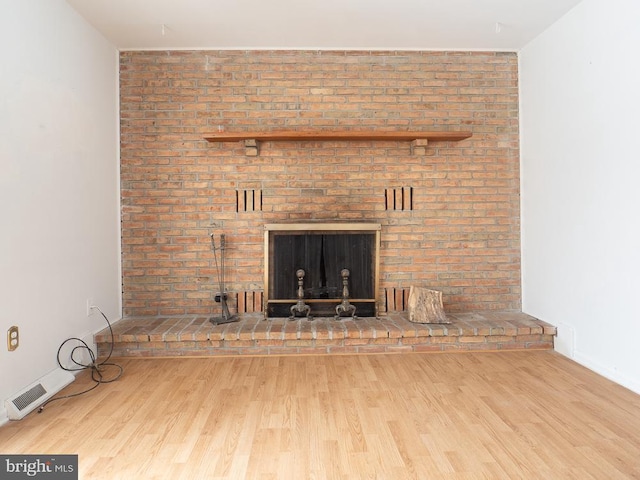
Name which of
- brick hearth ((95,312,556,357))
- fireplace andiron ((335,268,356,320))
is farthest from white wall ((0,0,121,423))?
fireplace andiron ((335,268,356,320))

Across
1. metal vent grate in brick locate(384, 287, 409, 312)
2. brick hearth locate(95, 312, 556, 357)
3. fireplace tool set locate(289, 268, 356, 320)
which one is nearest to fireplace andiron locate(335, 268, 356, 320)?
fireplace tool set locate(289, 268, 356, 320)

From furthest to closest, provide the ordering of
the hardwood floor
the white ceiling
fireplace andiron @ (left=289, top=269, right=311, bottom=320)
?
1. fireplace andiron @ (left=289, top=269, right=311, bottom=320)
2. the white ceiling
3. the hardwood floor

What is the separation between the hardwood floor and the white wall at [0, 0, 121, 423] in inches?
19.9

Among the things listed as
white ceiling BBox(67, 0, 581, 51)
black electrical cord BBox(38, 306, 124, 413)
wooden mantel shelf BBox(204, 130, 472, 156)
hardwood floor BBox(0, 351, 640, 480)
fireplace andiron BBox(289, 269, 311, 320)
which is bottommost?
hardwood floor BBox(0, 351, 640, 480)

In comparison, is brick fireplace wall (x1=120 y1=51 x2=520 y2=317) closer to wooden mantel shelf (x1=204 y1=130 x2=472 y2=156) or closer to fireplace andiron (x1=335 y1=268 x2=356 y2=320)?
wooden mantel shelf (x1=204 y1=130 x2=472 y2=156)

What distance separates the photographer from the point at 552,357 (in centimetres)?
311

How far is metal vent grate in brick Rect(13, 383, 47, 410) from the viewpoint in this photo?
2.22 m

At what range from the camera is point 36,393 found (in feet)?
7.77

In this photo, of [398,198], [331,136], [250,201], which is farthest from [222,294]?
[398,198]

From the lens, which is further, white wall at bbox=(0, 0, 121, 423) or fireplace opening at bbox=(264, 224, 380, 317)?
fireplace opening at bbox=(264, 224, 380, 317)

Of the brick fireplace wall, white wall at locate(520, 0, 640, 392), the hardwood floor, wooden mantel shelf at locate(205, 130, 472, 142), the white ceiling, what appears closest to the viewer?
the hardwood floor

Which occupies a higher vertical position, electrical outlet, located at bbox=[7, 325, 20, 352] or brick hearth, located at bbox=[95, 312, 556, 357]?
electrical outlet, located at bbox=[7, 325, 20, 352]

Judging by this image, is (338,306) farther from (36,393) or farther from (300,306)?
(36,393)

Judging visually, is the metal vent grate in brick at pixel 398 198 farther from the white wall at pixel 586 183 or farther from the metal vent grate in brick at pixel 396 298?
the white wall at pixel 586 183
